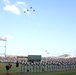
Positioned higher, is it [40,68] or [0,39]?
[0,39]

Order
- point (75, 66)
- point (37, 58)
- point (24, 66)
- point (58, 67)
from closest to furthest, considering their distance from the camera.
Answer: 1. point (24, 66)
2. point (58, 67)
3. point (75, 66)
4. point (37, 58)

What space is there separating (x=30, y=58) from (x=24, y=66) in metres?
39.8

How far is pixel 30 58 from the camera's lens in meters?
67.8

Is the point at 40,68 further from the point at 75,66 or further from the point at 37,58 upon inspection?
the point at 37,58

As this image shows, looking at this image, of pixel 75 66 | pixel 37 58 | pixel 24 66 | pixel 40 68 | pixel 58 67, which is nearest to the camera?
pixel 24 66

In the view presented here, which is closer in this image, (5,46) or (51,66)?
(51,66)

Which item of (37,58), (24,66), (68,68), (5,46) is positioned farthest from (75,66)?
(5,46)

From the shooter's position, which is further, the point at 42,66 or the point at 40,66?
the point at 42,66

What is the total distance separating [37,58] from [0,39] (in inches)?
515

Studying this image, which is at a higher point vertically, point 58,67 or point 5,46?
point 5,46

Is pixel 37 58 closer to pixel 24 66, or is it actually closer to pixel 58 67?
pixel 58 67

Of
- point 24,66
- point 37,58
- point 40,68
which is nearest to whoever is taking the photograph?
point 24,66

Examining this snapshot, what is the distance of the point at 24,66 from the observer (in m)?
28.1

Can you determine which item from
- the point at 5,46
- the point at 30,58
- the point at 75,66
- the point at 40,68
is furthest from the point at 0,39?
the point at 40,68
